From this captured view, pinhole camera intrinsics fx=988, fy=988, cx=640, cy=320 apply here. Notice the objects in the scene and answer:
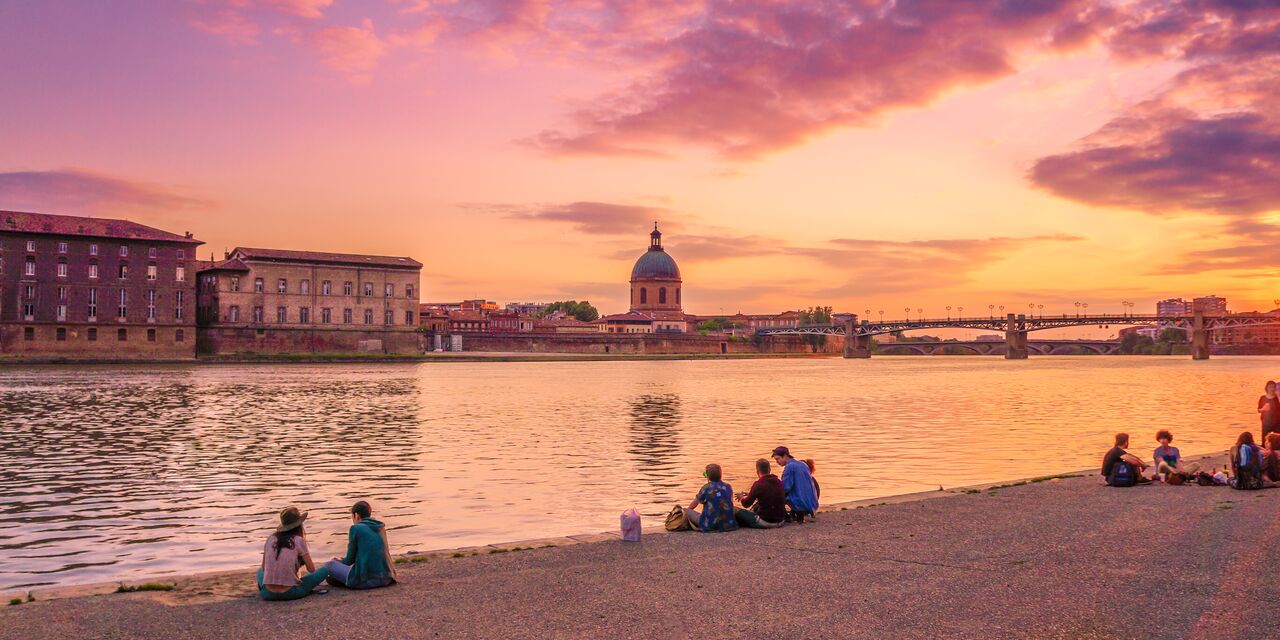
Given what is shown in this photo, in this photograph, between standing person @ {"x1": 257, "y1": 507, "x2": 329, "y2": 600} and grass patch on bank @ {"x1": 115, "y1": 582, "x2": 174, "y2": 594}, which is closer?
standing person @ {"x1": 257, "y1": 507, "x2": 329, "y2": 600}

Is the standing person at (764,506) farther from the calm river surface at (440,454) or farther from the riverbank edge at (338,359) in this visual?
the riverbank edge at (338,359)

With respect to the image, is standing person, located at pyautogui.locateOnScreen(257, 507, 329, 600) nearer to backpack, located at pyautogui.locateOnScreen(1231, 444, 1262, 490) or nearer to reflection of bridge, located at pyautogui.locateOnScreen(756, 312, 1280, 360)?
backpack, located at pyautogui.locateOnScreen(1231, 444, 1262, 490)

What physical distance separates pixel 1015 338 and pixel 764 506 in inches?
7296

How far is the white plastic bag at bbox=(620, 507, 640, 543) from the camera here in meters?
13.5

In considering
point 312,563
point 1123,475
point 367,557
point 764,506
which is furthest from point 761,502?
point 1123,475

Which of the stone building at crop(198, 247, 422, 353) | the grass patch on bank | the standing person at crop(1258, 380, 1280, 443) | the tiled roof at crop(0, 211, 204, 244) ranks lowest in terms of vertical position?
the grass patch on bank

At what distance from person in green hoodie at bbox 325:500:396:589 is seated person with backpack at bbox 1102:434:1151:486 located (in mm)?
13872

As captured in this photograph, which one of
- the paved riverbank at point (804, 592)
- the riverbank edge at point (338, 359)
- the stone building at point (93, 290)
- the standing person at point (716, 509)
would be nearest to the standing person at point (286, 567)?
the paved riverbank at point (804, 592)

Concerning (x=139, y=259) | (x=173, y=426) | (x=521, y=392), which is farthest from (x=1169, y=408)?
(x=139, y=259)

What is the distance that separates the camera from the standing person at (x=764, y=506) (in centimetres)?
1472

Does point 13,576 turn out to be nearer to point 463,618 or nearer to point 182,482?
point 463,618

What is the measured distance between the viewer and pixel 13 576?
12906 mm

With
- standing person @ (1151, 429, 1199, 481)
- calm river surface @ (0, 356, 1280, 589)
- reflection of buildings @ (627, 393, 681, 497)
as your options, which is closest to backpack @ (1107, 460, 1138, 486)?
standing person @ (1151, 429, 1199, 481)

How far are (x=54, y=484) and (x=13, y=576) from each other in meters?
9.75
